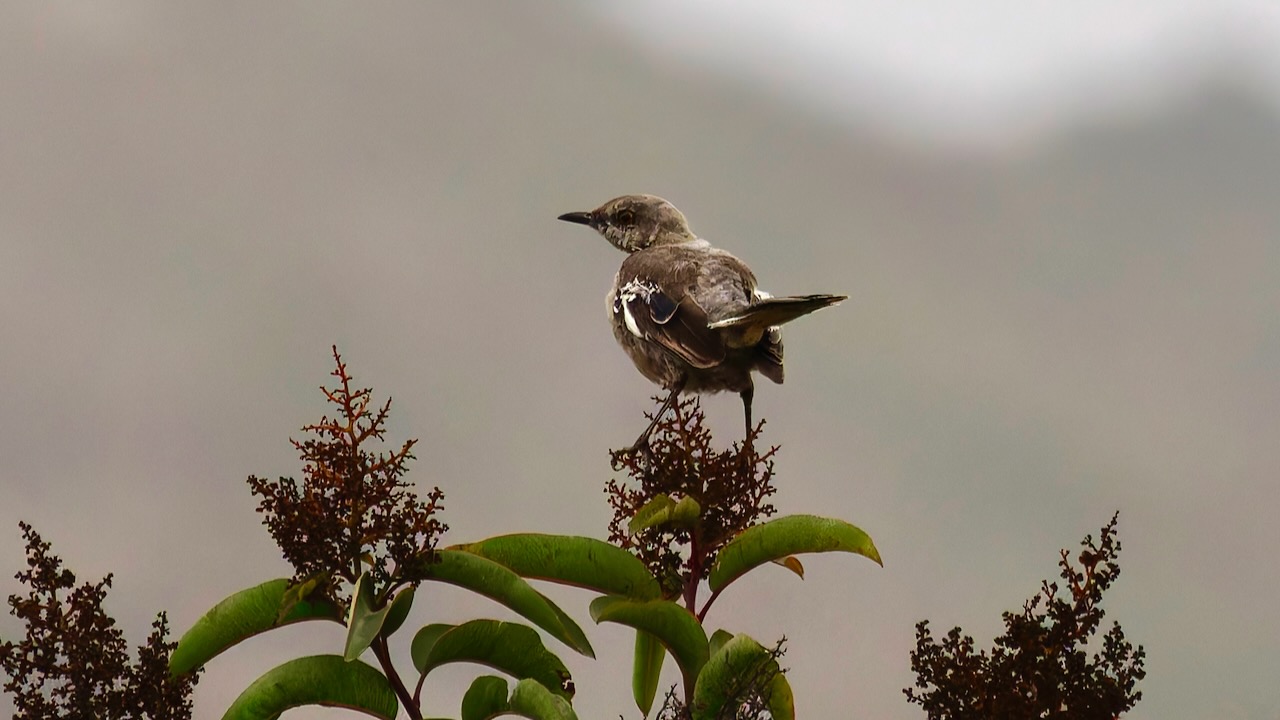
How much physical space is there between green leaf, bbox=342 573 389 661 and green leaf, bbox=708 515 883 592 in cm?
107

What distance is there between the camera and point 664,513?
144 inches

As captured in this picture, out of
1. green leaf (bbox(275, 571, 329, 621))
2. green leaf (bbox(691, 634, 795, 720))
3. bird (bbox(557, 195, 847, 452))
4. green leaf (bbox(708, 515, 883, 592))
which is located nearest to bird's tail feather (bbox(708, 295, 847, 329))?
bird (bbox(557, 195, 847, 452))

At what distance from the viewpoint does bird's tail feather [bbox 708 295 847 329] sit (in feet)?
15.4

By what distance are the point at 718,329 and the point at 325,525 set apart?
2.31 m

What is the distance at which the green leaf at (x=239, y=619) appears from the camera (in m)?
3.27

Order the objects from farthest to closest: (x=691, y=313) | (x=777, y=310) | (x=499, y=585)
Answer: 1. (x=691, y=313)
2. (x=777, y=310)
3. (x=499, y=585)

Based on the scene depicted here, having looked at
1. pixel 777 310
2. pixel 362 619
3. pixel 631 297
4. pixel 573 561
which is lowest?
pixel 362 619

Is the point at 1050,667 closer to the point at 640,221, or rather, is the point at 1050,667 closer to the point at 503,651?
the point at 503,651

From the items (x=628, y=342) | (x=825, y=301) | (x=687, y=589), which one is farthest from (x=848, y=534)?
(x=628, y=342)

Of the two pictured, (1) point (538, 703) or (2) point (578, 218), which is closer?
(1) point (538, 703)

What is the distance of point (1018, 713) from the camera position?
11.4 ft

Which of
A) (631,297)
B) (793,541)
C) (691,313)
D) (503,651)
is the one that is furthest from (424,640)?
(631,297)

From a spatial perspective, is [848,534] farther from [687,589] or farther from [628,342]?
[628,342]

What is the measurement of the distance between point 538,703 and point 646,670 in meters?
0.69
